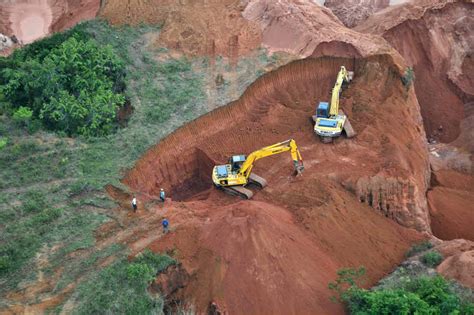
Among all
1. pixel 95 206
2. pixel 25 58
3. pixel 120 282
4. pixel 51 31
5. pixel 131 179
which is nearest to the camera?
pixel 120 282

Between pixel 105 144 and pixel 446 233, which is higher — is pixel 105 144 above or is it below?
above

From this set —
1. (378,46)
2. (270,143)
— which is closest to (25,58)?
(270,143)

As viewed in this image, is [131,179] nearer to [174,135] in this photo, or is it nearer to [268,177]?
[174,135]

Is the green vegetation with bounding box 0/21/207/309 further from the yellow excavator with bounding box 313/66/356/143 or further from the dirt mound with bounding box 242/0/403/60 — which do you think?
the yellow excavator with bounding box 313/66/356/143

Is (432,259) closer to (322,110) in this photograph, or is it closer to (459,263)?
(459,263)

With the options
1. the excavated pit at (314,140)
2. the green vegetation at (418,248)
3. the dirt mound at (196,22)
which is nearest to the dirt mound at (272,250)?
the green vegetation at (418,248)

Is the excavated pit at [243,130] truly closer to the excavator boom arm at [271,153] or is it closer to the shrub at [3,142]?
the excavator boom arm at [271,153]
